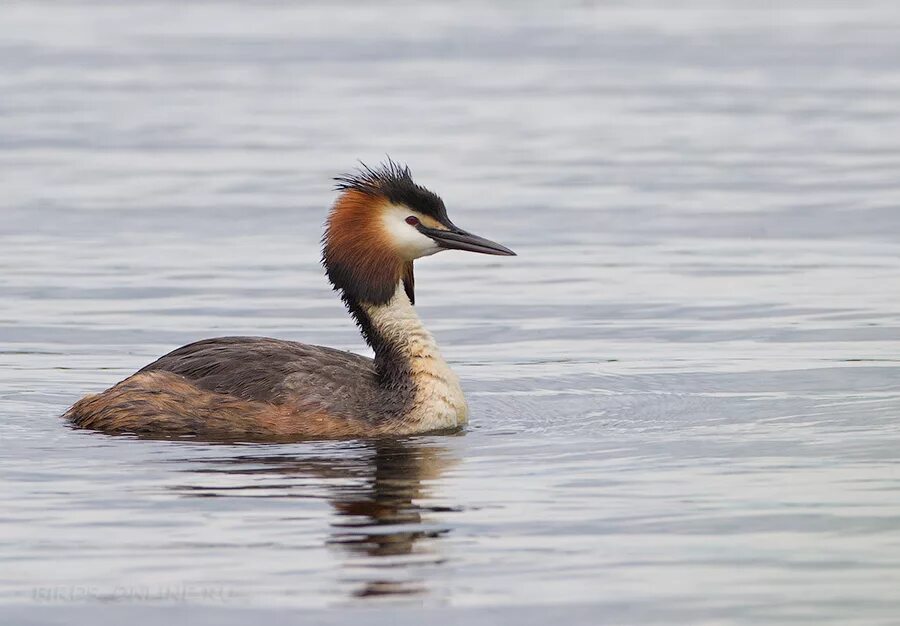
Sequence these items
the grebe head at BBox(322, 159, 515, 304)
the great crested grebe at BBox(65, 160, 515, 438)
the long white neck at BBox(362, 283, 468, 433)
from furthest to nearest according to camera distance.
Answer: the grebe head at BBox(322, 159, 515, 304)
the long white neck at BBox(362, 283, 468, 433)
the great crested grebe at BBox(65, 160, 515, 438)

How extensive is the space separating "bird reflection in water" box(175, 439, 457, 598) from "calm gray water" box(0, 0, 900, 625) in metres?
0.03

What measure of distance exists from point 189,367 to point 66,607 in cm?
397

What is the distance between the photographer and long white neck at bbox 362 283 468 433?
488 inches

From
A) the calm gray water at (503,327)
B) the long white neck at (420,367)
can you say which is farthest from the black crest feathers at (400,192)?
the calm gray water at (503,327)

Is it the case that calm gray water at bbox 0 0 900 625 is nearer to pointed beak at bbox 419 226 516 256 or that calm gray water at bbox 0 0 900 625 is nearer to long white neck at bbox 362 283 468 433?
long white neck at bbox 362 283 468 433

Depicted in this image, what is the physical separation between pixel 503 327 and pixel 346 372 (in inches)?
127

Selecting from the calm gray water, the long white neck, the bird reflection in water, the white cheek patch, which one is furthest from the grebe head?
the bird reflection in water

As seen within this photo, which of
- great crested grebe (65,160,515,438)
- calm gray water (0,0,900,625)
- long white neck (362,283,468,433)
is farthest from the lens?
long white neck (362,283,468,433)

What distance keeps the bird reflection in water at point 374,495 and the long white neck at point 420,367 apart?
31 centimetres

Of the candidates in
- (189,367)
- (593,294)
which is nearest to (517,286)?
(593,294)

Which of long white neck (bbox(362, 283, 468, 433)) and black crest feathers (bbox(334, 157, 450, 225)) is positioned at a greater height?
black crest feathers (bbox(334, 157, 450, 225))

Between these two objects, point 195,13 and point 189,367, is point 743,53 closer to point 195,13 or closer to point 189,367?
point 195,13

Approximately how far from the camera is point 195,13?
44562mm

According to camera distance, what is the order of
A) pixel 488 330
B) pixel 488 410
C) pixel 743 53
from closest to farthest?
1. pixel 488 410
2. pixel 488 330
3. pixel 743 53
